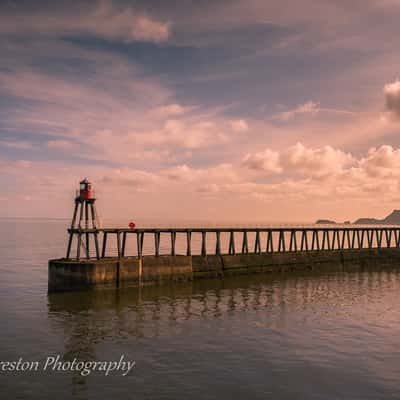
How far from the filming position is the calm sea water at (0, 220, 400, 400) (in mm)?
15430

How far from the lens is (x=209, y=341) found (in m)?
20.8

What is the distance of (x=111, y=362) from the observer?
17859 mm

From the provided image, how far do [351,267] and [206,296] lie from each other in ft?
95.0

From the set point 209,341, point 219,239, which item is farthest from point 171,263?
point 209,341

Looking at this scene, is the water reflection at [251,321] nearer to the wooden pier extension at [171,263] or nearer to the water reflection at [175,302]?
the water reflection at [175,302]

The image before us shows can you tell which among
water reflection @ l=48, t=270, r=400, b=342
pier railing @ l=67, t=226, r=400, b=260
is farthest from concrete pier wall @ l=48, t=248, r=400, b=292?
pier railing @ l=67, t=226, r=400, b=260

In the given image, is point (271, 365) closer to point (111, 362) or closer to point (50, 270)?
point (111, 362)

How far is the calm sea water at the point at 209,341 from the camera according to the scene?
50.6 ft

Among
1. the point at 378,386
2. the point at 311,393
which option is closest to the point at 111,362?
the point at 311,393

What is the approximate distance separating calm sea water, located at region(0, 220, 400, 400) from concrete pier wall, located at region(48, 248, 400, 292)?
4.18ft

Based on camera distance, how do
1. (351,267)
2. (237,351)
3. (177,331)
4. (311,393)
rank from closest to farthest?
(311,393) < (237,351) < (177,331) < (351,267)

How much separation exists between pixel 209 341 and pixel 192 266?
737 inches

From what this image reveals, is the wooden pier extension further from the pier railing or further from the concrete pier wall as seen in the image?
the pier railing

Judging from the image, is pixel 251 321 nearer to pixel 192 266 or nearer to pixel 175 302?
pixel 175 302
